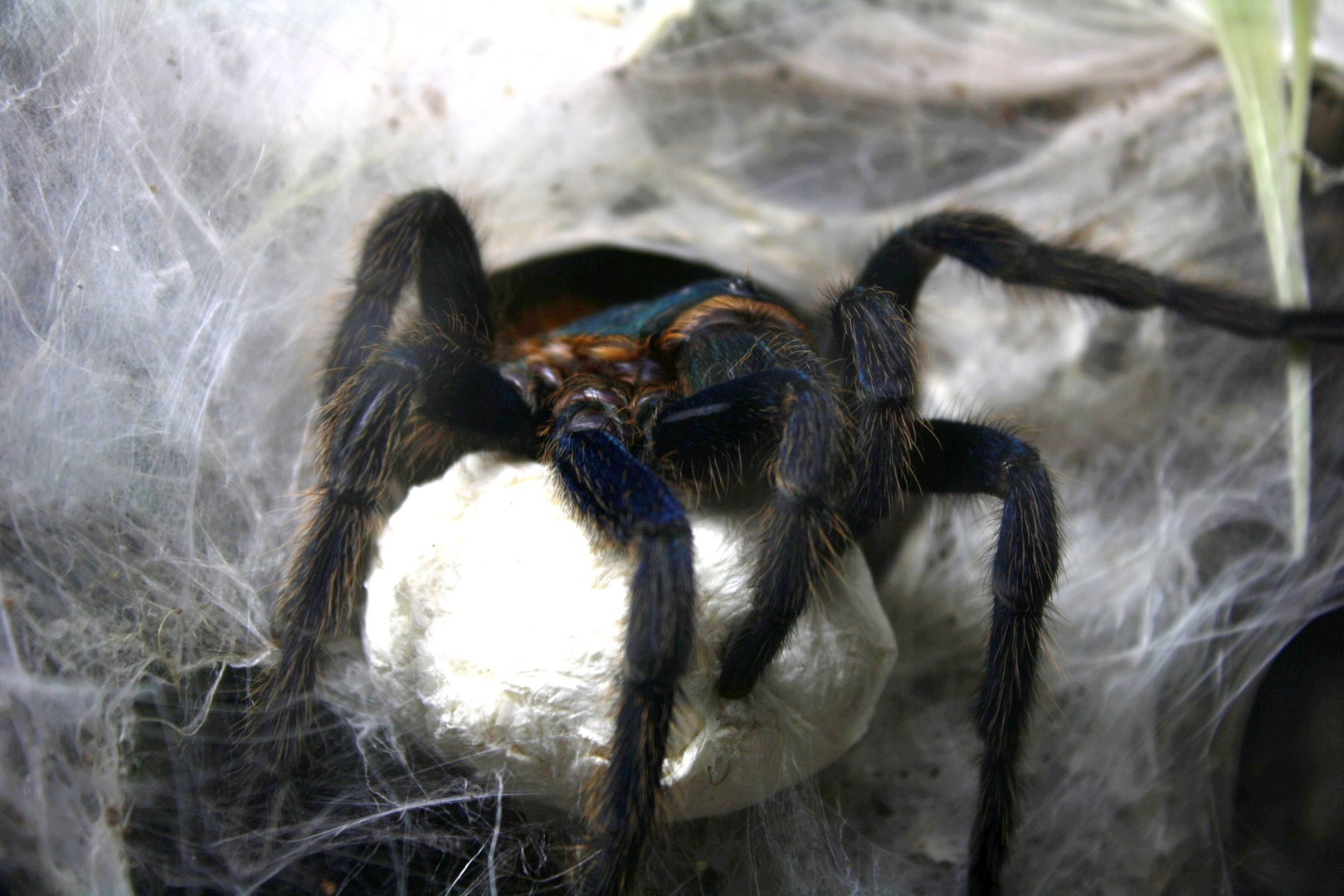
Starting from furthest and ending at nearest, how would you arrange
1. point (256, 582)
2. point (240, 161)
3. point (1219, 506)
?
1. point (1219, 506)
2. point (240, 161)
3. point (256, 582)

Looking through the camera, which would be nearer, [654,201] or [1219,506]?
[1219,506]

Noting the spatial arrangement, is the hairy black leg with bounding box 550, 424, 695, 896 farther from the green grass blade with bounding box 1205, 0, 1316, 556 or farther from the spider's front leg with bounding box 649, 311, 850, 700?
the green grass blade with bounding box 1205, 0, 1316, 556

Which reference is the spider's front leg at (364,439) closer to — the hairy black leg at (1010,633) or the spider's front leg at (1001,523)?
the spider's front leg at (1001,523)

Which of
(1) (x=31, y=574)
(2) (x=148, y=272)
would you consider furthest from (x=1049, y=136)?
(1) (x=31, y=574)

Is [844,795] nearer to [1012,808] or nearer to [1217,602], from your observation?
[1012,808]

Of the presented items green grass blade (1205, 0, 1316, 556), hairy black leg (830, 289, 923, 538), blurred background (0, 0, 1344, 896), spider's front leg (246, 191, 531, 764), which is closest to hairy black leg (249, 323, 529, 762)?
spider's front leg (246, 191, 531, 764)

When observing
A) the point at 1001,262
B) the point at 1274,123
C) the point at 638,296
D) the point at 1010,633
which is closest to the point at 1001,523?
the point at 1010,633
